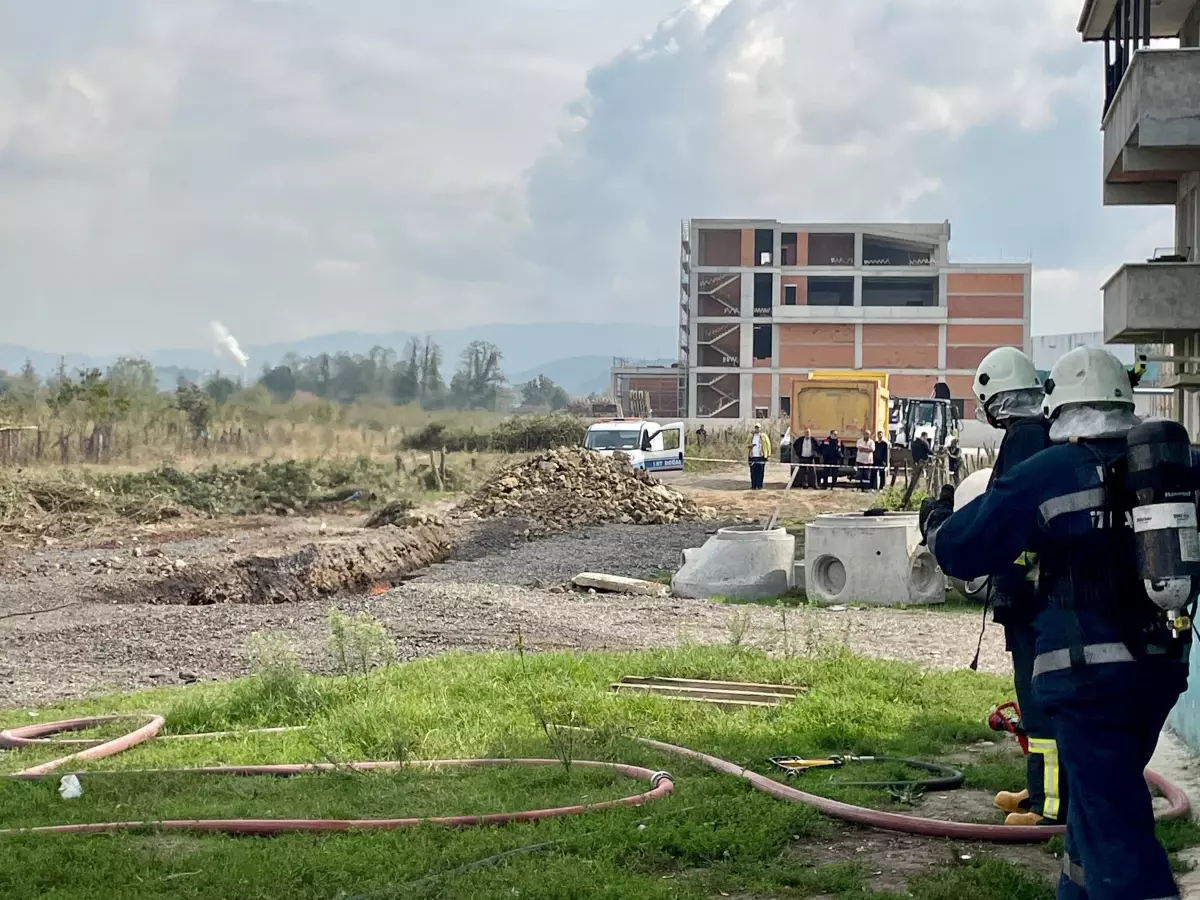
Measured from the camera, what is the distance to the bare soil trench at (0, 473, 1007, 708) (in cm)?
1228

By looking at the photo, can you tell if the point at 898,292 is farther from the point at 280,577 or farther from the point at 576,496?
the point at 280,577

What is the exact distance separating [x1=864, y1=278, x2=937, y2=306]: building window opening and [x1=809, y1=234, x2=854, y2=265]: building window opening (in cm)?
220

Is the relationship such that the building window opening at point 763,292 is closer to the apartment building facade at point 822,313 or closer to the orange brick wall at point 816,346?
the apartment building facade at point 822,313

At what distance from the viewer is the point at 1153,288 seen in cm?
1359

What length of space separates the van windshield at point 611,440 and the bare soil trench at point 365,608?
43.7 feet

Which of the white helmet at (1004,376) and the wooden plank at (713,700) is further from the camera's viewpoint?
the wooden plank at (713,700)

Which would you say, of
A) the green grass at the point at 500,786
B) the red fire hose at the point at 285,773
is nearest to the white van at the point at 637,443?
the green grass at the point at 500,786

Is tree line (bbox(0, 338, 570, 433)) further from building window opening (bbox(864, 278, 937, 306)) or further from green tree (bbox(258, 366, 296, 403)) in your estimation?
building window opening (bbox(864, 278, 937, 306))

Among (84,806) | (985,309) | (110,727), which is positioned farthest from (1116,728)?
(985,309)

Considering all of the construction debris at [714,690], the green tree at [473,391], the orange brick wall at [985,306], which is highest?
the orange brick wall at [985,306]

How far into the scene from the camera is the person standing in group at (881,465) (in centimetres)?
3494

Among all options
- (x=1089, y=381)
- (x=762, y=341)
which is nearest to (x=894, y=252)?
(x=762, y=341)

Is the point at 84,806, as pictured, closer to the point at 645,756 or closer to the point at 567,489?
the point at 645,756

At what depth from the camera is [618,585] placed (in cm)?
1777
